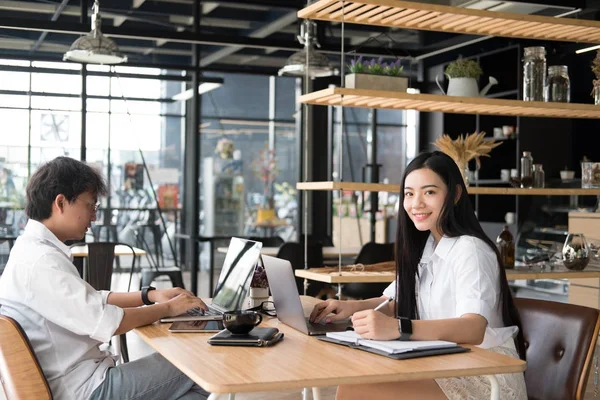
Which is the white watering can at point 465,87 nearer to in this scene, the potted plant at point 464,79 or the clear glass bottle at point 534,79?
the potted plant at point 464,79

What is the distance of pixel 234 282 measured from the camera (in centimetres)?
315

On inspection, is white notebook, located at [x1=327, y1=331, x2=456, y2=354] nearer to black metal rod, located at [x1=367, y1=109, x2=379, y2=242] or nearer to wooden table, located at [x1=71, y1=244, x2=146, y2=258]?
wooden table, located at [x1=71, y1=244, x2=146, y2=258]

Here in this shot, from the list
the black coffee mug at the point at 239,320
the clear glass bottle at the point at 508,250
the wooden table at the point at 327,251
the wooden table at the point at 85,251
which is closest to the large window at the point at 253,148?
the wooden table at the point at 327,251

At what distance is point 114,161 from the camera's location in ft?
27.9

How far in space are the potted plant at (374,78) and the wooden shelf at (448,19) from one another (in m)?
0.25

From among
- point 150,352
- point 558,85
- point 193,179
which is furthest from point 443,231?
point 193,179

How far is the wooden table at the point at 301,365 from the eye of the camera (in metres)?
2.07

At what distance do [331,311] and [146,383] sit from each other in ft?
2.25

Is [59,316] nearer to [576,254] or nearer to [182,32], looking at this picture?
[576,254]

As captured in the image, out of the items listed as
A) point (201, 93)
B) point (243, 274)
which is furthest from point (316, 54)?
point (243, 274)

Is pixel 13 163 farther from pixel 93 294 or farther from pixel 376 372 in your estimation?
pixel 376 372

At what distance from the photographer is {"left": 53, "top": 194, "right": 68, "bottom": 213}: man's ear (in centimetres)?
288

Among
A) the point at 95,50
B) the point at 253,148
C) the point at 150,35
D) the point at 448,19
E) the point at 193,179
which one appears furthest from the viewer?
the point at 253,148

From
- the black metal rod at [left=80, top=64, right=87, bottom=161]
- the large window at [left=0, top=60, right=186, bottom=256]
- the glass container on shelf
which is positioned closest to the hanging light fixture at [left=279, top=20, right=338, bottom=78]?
the large window at [left=0, top=60, right=186, bottom=256]
